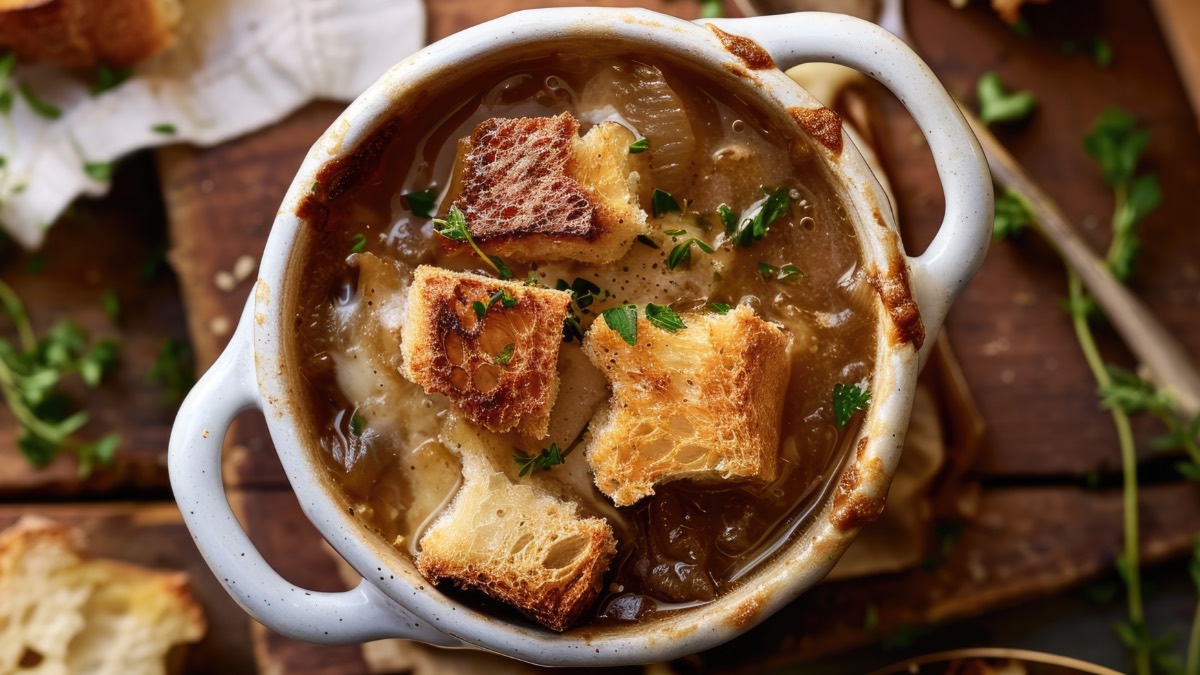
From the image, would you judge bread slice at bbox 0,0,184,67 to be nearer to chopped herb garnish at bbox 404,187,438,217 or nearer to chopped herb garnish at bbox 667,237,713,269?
chopped herb garnish at bbox 404,187,438,217

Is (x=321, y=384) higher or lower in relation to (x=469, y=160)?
lower

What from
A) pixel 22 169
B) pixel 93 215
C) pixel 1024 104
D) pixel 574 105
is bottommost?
pixel 93 215

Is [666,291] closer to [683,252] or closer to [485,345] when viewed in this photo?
[683,252]

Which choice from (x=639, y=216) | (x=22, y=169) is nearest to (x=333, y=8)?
(x=22, y=169)

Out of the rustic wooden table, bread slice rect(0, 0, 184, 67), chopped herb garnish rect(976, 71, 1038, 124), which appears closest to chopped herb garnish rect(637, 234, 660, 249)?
the rustic wooden table

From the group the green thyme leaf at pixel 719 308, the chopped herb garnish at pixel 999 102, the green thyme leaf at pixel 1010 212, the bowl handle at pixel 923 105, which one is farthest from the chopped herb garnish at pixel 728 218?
the chopped herb garnish at pixel 999 102

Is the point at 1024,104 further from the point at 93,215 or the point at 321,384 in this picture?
the point at 93,215

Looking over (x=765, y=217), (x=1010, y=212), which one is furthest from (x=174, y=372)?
(x=1010, y=212)

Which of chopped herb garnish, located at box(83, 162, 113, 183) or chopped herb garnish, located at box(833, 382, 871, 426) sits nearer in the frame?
chopped herb garnish, located at box(833, 382, 871, 426)
